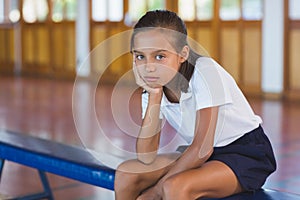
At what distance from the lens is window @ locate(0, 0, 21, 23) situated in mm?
11633

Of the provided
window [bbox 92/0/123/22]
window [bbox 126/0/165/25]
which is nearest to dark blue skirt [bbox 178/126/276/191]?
window [bbox 126/0/165/25]

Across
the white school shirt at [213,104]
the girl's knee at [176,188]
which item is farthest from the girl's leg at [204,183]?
the white school shirt at [213,104]

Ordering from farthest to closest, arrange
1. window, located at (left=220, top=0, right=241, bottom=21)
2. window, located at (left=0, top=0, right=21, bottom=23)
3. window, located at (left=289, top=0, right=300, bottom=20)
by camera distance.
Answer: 1. window, located at (left=0, top=0, right=21, bottom=23)
2. window, located at (left=220, top=0, right=241, bottom=21)
3. window, located at (left=289, top=0, right=300, bottom=20)

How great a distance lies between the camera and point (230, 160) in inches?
83.9

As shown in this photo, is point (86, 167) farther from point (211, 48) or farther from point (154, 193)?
point (211, 48)

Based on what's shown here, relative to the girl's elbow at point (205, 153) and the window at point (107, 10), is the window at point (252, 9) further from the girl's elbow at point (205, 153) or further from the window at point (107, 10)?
the girl's elbow at point (205, 153)

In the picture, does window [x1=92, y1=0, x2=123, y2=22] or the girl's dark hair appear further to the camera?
window [x1=92, y1=0, x2=123, y2=22]

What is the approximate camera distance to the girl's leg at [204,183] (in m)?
1.92

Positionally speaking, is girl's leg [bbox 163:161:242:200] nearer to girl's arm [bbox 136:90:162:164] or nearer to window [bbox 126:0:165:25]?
girl's arm [bbox 136:90:162:164]

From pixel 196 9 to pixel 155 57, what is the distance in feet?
21.8

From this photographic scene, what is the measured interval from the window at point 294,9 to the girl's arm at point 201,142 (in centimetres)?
574

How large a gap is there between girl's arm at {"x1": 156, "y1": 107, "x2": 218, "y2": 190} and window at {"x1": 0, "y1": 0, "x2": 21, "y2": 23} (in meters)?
10.0

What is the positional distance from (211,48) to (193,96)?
641 cm

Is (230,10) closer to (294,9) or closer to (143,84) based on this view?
(294,9)
